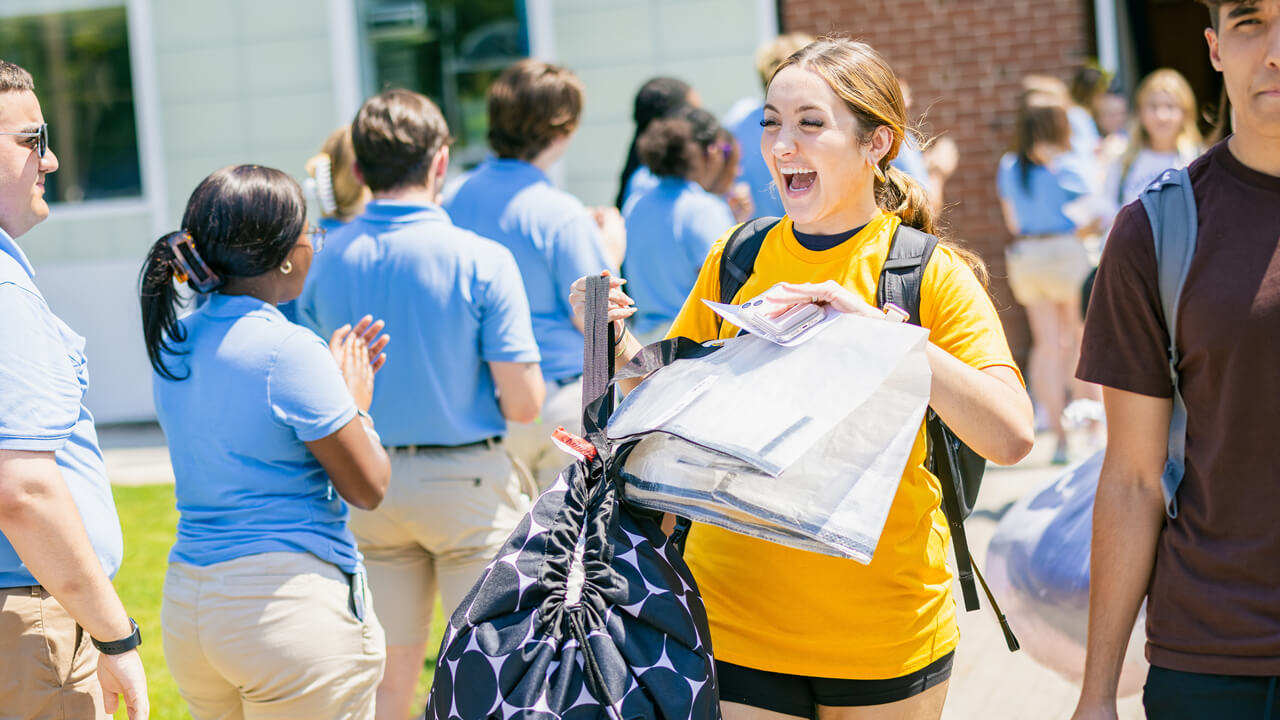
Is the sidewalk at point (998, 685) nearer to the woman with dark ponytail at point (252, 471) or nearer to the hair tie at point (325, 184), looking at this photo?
the woman with dark ponytail at point (252, 471)

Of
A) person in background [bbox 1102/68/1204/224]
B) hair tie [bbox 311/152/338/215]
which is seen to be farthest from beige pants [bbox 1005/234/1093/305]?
hair tie [bbox 311/152/338/215]

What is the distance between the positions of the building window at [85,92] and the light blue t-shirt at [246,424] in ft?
26.0

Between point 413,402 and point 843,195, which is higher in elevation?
point 843,195

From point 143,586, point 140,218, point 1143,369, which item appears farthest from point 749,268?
point 140,218

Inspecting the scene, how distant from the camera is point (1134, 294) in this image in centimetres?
211

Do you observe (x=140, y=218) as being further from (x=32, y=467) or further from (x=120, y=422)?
(x=32, y=467)

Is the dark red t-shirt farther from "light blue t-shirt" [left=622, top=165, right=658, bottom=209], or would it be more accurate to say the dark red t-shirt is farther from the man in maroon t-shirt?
"light blue t-shirt" [left=622, top=165, right=658, bottom=209]

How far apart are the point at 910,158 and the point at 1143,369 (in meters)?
3.33

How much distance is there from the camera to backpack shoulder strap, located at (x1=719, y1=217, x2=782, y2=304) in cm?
261

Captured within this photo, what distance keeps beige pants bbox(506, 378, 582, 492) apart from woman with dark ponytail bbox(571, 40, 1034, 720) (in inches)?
76.4

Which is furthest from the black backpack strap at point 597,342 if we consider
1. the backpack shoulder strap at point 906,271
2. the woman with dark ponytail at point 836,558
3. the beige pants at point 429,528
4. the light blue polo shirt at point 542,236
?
the light blue polo shirt at point 542,236

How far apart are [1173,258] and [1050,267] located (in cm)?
621

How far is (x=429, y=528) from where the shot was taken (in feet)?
12.2

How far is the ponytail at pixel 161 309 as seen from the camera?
2.92m
